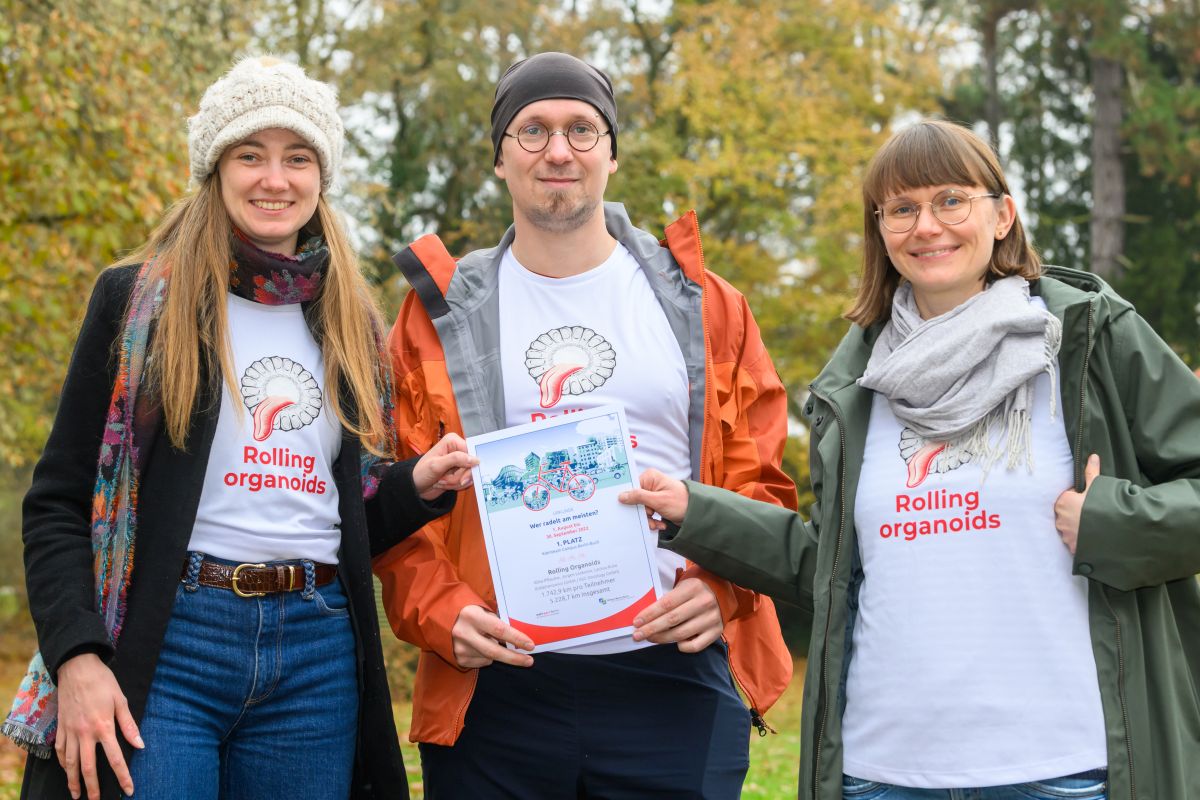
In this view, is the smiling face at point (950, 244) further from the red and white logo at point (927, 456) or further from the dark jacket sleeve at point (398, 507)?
the dark jacket sleeve at point (398, 507)

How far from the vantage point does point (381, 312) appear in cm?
377

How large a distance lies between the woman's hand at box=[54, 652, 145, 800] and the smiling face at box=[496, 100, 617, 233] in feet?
5.54

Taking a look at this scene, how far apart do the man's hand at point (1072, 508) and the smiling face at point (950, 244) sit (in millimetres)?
540

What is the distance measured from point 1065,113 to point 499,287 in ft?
72.7

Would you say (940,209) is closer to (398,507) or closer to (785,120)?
(398,507)

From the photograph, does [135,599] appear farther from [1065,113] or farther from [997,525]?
[1065,113]

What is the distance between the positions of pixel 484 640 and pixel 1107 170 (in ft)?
69.3

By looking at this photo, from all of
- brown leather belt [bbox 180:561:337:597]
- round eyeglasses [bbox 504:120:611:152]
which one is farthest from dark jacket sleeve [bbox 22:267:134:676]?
round eyeglasses [bbox 504:120:611:152]

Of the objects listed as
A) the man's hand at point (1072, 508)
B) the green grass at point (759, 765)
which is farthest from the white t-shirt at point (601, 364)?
the green grass at point (759, 765)

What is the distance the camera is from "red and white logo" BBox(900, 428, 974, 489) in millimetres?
3008

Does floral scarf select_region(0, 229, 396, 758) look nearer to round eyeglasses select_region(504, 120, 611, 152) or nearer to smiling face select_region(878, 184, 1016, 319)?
round eyeglasses select_region(504, 120, 611, 152)

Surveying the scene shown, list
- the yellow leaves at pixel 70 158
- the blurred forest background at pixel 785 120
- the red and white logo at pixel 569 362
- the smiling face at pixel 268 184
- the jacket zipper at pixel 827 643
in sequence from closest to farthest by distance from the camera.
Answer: the jacket zipper at pixel 827 643
the smiling face at pixel 268 184
the red and white logo at pixel 569 362
the yellow leaves at pixel 70 158
the blurred forest background at pixel 785 120

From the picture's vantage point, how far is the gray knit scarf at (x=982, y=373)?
9.79ft

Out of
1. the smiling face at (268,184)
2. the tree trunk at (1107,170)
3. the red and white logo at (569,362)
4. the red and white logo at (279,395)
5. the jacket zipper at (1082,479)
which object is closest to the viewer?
the jacket zipper at (1082,479)
